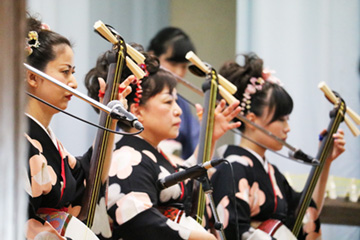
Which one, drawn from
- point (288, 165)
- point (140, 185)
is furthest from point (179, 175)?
point (288, 165)

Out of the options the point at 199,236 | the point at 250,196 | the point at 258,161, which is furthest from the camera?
the point at 258,161

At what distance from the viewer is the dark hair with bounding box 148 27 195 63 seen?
3.12 meters

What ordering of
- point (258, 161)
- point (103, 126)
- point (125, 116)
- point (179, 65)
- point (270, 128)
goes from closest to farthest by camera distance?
point (125, 116) < point (103, 126) < point (258, 161) < point (270, 128) < point (179, 65)

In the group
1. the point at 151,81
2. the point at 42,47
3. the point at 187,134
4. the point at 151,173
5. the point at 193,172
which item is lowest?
the point at 187,134

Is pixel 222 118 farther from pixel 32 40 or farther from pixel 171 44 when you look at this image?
pixel 171 44

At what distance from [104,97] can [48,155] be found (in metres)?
0.22

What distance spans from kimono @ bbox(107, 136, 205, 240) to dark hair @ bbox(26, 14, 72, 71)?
40cm

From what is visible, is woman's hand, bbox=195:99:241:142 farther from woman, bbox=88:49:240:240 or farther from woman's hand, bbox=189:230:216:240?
woman's hand, bbox=189:230:216:240

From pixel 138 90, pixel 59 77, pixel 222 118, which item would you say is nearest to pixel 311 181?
pixel 222 118

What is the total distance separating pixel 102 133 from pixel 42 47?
0.26m

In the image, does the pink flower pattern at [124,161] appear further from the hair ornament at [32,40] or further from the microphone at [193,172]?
the hair ornament at [32,40]

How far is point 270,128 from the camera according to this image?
2.56 metres

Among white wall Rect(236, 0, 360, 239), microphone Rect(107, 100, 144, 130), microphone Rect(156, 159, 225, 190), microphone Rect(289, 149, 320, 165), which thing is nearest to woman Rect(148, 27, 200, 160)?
white wall Rect(236, 0, 360, 239)

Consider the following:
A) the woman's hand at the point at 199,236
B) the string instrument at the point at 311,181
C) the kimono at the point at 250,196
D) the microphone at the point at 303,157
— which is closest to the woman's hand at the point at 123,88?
the woman's hand at the point at 199,236
